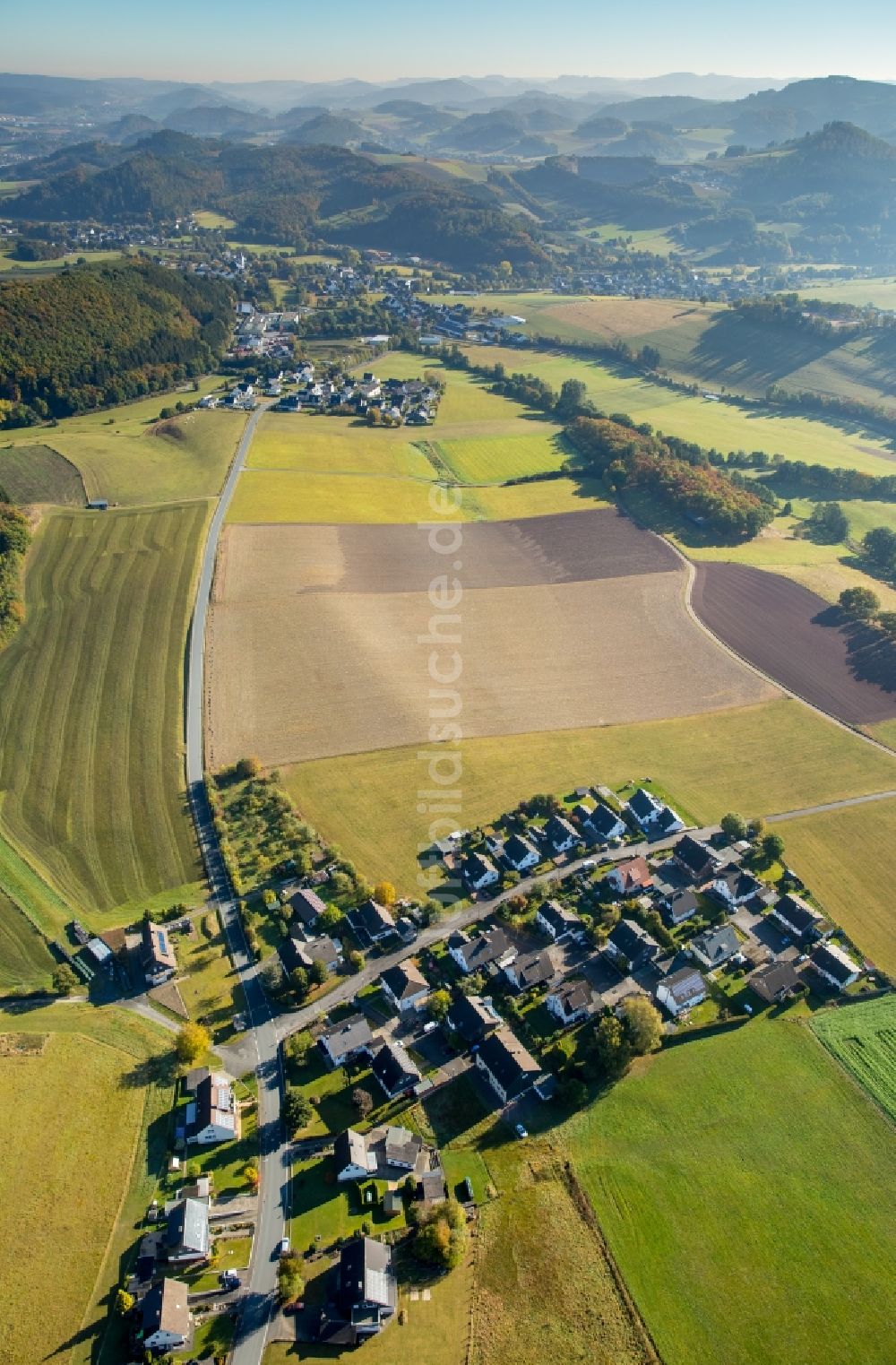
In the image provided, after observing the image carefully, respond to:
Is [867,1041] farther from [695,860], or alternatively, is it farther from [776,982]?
[695,860]

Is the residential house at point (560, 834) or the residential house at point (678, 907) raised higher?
the residential house at point (560, 834)

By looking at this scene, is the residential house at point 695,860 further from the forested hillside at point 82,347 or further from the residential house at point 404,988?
the forested hillside at point 82,347

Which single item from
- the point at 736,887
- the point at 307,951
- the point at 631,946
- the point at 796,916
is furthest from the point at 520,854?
the point at 796,916

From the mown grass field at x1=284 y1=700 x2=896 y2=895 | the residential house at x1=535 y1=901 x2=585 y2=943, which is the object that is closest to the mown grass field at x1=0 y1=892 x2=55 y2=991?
the mown grass field at x1=284 y1=700 x2=896 y2=895

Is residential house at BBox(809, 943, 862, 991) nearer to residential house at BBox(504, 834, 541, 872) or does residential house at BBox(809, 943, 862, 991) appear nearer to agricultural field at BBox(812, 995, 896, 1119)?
agricultural field at BBox(812, 995, 896, 1119)

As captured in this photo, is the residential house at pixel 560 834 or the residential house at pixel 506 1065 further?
the residential house at pixel 560 834

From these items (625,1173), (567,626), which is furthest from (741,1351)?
(567,626)

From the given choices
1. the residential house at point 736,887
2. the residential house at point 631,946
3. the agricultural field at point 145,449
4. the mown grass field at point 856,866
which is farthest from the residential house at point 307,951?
the agricultural field at point 145,449
